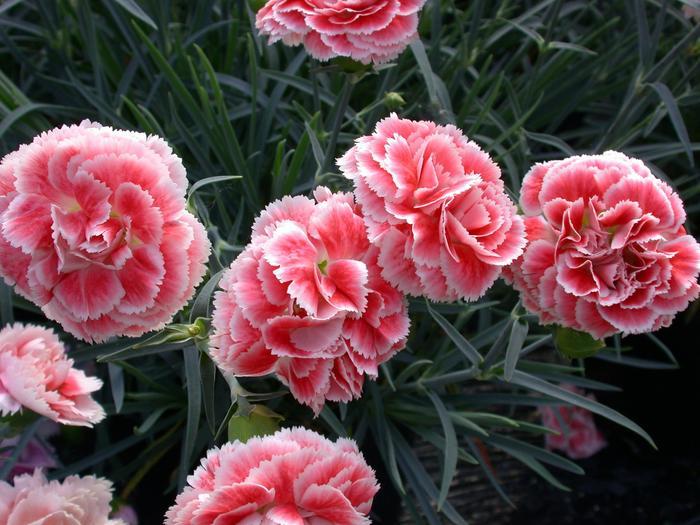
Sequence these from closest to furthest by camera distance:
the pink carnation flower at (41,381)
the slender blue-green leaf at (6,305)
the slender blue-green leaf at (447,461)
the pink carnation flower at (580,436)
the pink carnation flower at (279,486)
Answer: the pink carnation flower at (279,486)
the pink carnation flower at (41,381)
the slender blue-green leaf at (447,461)
the slender blue-green leaf at (6,305)
the pink carnation flower at (580,436)

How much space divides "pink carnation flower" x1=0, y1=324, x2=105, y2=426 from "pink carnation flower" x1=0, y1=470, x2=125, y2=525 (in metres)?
0.05

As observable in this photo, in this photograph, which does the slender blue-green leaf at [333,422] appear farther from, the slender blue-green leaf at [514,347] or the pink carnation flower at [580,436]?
the pink carnation flower at [580,436]

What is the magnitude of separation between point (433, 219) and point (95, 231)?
232 millimetres

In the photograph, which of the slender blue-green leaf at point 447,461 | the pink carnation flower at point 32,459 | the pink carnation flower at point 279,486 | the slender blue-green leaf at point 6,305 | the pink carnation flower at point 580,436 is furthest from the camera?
the pink carnation flower at point 580,436

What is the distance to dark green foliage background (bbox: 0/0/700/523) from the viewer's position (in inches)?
38.2

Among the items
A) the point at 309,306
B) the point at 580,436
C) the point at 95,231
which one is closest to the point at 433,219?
the point at 309,306

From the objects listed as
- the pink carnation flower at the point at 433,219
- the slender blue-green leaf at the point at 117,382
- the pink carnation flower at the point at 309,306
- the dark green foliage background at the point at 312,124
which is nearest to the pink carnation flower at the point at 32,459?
the dark green foliage background at the point at 312,124

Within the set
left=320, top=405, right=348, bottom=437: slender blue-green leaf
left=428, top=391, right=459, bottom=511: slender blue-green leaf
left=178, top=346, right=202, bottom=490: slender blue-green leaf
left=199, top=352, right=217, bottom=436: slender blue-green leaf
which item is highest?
left=199, top=352, right=217, bottom=436: slender blue-green leaf

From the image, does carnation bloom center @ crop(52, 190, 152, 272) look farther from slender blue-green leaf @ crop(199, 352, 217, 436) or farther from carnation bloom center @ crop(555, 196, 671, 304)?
carnation bloom center @ crop(555, 196, 671, 304)

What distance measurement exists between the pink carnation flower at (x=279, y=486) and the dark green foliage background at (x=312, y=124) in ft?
0.93

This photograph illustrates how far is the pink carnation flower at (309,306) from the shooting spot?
0.54m

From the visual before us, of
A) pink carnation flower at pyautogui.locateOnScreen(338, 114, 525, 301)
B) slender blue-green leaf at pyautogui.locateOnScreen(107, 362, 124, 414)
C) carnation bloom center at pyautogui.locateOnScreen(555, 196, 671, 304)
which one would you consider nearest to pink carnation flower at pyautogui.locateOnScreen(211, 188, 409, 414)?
pink carnation flower at pyautogui.locateOnScreen(338, 114, 525, 301)

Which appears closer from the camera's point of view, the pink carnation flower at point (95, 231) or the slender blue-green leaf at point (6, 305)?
the pink carnation flower at point (95, 231)

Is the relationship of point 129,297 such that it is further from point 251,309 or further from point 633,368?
point 633,368
